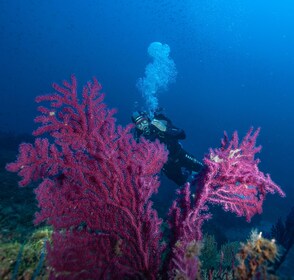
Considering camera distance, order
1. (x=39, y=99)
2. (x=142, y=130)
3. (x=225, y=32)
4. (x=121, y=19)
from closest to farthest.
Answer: (x=39, y=99) → (x=142, y=130) → (x=225, y=32) → (x=121, y=19)

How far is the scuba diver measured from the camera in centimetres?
676

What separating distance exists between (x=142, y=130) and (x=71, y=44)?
699ft

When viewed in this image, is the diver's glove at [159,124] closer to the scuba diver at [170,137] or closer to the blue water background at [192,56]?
the scuba diver at [170,137]

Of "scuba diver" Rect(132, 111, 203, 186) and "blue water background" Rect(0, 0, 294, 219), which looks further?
"blue water background" Rect(0, 0, 294, 219)

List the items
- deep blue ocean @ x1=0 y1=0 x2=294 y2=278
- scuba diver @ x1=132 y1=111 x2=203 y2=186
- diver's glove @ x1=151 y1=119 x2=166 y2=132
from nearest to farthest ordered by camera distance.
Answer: scuba diver @ x1=132 y1=111 x2=203 y2=186 < diver's glove @ x1=151 y1=119 x2=166 y2=132 < deep blue ocean @ x1=0 y1=0 x2=294 y2=278

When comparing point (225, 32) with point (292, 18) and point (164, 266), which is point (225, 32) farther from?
point (164, 266)

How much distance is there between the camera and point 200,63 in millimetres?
177250

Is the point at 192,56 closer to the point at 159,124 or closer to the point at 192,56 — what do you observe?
the point at 192,56

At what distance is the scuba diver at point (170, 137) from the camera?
676 centimetres

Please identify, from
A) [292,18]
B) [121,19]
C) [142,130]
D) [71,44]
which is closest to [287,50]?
[292,18]

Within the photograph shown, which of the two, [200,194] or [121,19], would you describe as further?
[121,19]

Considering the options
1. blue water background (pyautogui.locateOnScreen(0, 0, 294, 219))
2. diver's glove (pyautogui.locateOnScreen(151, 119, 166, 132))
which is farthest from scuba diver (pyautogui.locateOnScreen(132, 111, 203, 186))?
blue water background (pyautogui.locateOnScreen(0, 0, 294, 219))

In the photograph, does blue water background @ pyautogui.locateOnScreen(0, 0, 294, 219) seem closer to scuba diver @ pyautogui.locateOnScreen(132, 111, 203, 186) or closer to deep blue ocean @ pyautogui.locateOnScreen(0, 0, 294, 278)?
deep blue ocean @ pyautogui.locateOnScreen(0, 0, 294, 278)

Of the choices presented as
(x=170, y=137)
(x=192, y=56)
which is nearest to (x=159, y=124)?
(x=170, y=137)
